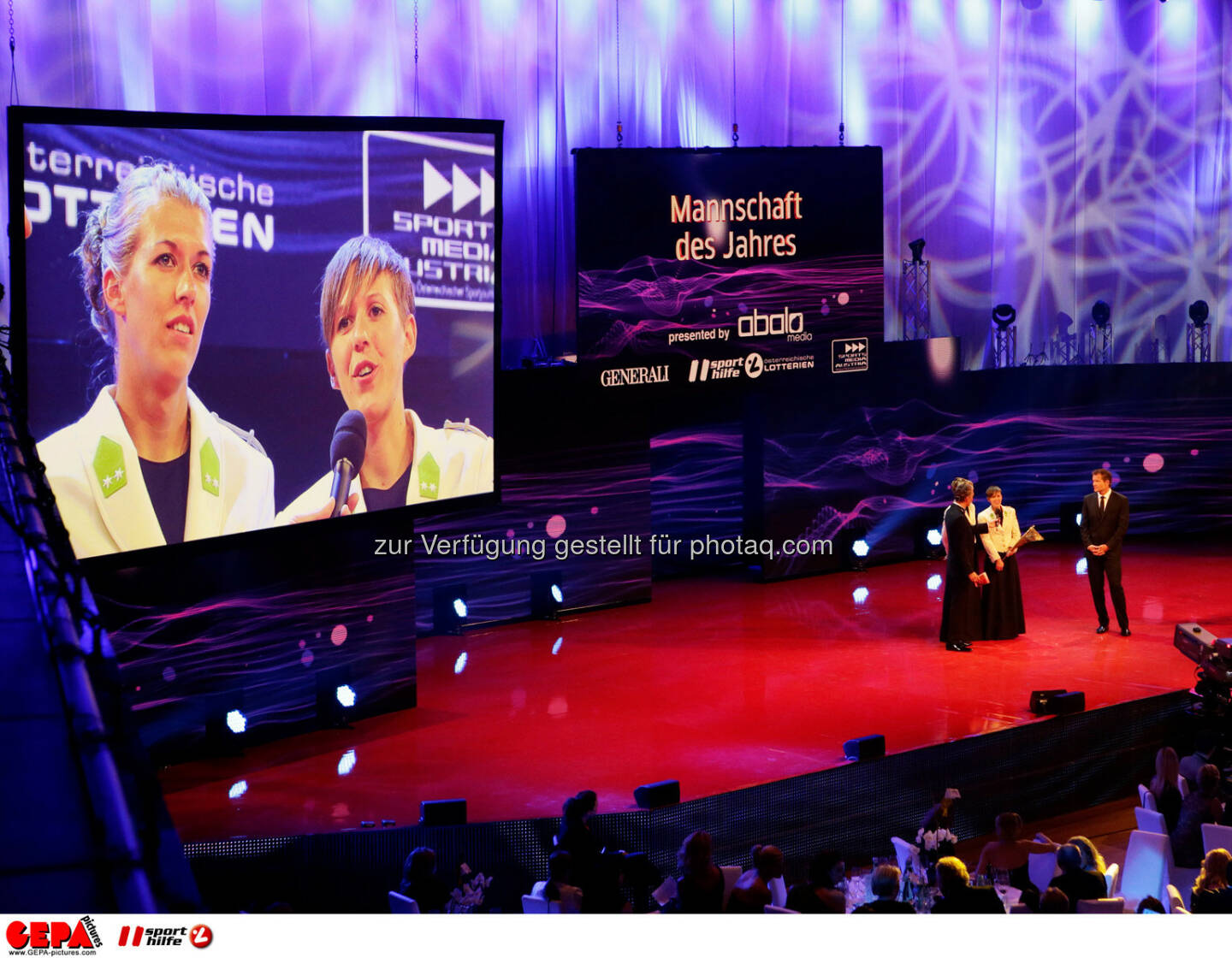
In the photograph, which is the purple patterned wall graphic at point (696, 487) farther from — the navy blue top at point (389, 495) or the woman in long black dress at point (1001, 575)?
the navy blue top at point (389, 495)

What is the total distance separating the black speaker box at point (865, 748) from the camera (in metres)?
8.20

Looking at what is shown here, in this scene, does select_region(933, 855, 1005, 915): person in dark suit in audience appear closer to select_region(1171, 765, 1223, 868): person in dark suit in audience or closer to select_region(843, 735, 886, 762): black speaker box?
select_region(1171, 765, 1223, 868): person in dark suit in audience

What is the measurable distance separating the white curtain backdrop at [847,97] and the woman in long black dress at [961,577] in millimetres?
3510

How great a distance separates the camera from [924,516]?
48.1 ft

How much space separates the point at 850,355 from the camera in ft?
43.7

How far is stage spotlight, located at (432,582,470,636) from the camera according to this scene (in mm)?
11938

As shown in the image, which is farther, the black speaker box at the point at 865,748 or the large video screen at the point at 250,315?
the black speaker box at the point at 865,748

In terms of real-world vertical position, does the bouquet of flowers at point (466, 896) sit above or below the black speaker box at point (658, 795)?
below
